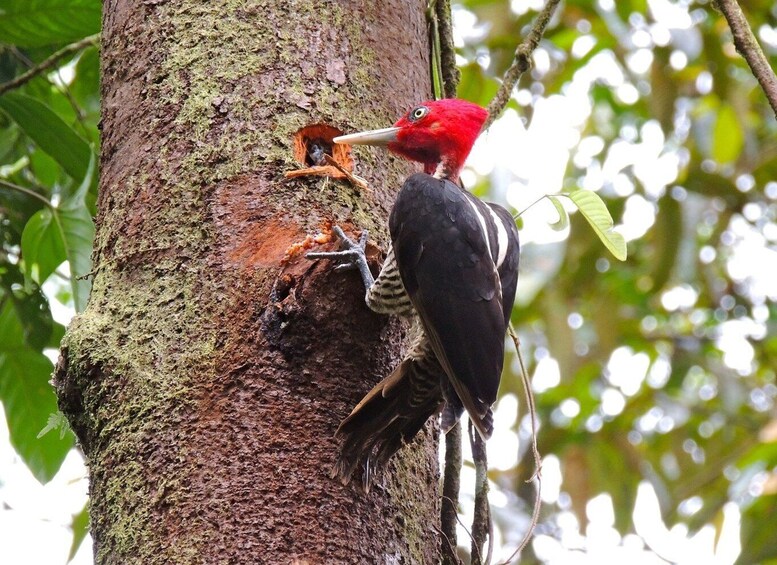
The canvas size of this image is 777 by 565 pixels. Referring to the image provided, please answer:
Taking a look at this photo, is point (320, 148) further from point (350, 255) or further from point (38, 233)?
point (38, 233)

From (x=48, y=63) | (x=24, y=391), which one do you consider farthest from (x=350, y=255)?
(x=48, y=63)

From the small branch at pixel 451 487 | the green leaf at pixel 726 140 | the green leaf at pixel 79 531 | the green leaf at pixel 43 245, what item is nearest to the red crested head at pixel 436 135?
the small branch at pixel 451 487

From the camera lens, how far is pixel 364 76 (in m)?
2.24

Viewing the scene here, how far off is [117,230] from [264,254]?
369mm

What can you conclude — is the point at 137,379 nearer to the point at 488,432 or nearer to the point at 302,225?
the point at 302,225

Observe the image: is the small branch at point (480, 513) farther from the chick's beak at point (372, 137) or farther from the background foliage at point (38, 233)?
the background foliage at point (38, 233)

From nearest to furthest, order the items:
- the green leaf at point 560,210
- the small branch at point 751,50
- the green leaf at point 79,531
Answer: the small branch at point 751,50, the green leaf at point 560,210, the green leaf at point 79,531

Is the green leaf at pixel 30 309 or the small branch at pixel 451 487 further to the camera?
the green leaf at pixel 30 309

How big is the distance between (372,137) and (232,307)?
580mm

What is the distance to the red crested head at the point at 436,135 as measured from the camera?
224 centimetres

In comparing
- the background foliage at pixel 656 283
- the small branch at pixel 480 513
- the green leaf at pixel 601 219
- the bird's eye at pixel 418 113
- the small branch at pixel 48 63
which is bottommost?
the background foliage at pixel 656 283

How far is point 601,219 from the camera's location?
6.99 feet

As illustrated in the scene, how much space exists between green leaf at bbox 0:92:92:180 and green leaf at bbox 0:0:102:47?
0.22 m

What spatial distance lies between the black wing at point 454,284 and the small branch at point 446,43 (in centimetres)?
52
